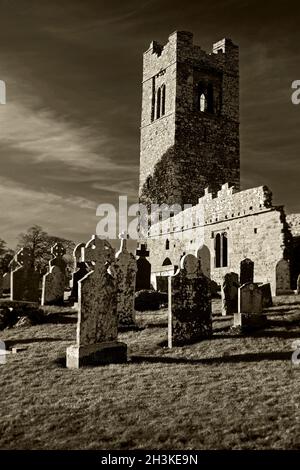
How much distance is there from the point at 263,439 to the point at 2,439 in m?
2.72

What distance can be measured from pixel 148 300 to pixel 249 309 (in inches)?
170

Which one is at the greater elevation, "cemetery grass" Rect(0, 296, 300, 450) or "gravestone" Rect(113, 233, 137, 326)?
"gravestone" Rect(113, 233, 137, 326)

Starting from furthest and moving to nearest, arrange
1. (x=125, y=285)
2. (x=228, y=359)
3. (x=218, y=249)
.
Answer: (x=218, y=249) → (x=125, y=285) → (x=228, y=359)

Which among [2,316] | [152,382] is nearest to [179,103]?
[2,316]

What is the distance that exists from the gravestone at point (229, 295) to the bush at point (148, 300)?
2.72 meters

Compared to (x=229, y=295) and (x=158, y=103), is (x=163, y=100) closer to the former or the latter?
(x=158, y=103)

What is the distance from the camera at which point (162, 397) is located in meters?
5.91

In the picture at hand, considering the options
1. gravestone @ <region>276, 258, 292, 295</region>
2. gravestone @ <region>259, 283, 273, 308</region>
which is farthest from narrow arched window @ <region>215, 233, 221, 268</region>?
gravestone @ <region>259, 283, 273, 308</region>

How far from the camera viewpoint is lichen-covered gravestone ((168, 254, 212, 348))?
912 cm

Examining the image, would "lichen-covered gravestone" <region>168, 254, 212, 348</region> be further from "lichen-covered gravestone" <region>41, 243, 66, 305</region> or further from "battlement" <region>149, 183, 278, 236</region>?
"battlement" <region>149, 183, 278, 236</region>

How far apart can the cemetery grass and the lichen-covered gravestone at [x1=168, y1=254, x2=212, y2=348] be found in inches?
13.8

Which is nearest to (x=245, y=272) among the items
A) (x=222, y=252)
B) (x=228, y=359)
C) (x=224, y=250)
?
(x=228, y=359)
